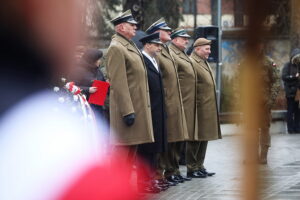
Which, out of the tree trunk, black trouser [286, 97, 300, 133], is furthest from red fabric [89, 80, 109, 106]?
black trouser [286, 97, 300, 133]

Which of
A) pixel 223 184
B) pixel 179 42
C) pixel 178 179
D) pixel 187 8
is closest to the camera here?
pixel 223 184

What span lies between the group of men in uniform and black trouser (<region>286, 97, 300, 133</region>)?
7.84 meters

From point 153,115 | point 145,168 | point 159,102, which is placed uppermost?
point 159,102

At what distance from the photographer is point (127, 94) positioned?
6887mm

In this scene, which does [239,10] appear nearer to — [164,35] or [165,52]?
[165,52]

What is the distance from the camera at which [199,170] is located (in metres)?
8.80

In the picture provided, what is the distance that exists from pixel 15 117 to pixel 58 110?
82 cm

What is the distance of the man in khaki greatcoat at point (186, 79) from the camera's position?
854cm

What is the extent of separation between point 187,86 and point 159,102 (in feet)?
3.84

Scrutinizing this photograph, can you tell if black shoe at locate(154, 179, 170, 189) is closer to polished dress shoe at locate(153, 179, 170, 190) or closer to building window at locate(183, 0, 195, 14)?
polished dress shoe at locate(153, 179, 170, 190)

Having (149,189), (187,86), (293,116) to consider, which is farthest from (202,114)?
Result: (293,116)

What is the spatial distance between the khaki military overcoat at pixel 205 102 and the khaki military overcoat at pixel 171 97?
0.78m

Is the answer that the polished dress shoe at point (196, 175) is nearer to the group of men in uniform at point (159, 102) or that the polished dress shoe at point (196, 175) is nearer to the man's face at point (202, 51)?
the group of men in uniform at point (159, 102)

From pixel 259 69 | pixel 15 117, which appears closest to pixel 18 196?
pixel 15 117
